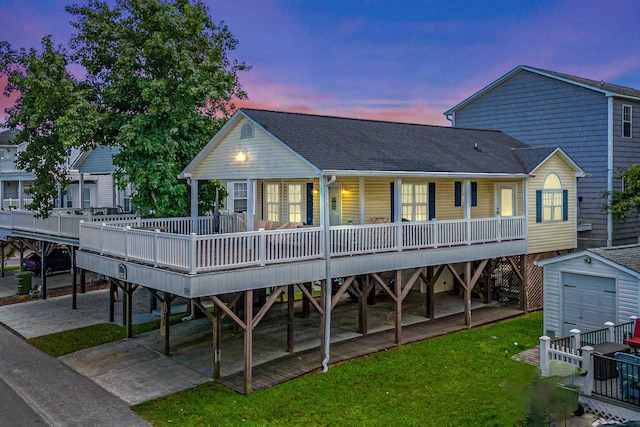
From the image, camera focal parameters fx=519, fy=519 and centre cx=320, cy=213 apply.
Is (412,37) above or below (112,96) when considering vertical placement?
above

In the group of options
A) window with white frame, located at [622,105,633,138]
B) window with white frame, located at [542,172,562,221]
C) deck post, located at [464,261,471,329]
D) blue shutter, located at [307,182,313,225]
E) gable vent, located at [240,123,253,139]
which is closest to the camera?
gable vent, located at [240,123,253,139]

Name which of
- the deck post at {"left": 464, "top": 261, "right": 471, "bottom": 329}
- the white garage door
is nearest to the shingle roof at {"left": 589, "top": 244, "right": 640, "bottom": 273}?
the white garage door

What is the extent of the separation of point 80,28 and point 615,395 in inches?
782

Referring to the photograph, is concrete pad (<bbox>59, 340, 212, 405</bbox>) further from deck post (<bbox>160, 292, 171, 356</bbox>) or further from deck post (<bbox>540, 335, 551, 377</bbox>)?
deck post (<bbox>540, 335, 551, 377</bbox>)

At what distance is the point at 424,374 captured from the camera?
1255 cm

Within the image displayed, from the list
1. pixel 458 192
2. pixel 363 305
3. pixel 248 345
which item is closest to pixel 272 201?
pixel 363 305

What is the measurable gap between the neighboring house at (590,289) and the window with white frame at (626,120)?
8.39 m

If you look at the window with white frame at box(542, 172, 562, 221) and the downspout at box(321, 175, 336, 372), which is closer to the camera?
the downspout at box(321, 175, 336, 372)

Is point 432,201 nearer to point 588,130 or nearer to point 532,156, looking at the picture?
point 532,156

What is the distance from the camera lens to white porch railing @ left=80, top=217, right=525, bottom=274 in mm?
11384

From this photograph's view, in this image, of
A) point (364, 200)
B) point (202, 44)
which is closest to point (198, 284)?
point (364, 200)

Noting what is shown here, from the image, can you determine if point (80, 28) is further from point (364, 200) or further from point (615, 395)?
point (615, 395)

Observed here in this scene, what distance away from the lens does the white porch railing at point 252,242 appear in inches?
448

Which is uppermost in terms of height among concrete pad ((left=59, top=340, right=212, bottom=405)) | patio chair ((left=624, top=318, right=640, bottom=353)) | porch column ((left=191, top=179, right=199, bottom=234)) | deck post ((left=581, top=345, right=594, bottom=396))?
porch column ((left=191, top=179, right=199, bottom=234))
